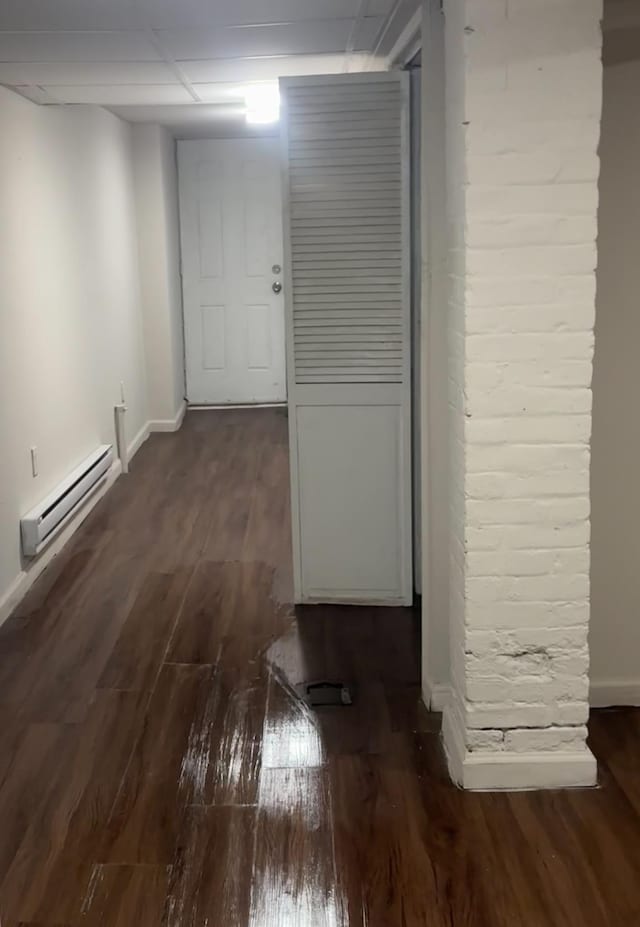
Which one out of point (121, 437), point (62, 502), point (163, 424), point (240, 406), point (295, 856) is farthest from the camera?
point (240, 406)

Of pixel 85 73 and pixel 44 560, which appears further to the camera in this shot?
pixel 44 560

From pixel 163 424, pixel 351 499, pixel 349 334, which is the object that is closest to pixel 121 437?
pixel 163 424

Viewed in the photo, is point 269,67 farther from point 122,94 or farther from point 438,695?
point 438,695

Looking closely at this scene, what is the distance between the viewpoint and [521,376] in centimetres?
231

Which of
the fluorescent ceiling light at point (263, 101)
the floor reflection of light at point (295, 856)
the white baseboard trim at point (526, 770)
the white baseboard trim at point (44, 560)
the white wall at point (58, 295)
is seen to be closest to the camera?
the floor reflection of light at point (295, 856)

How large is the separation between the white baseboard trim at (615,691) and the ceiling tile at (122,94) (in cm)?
291

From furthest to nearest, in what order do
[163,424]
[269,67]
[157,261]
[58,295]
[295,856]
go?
[163,424]
[157,261]
[58,295]
[269,67]
[295,856]

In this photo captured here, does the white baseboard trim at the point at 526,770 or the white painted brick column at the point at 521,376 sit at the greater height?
the white painted brick column at the point at 521,376

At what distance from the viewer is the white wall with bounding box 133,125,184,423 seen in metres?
6.52

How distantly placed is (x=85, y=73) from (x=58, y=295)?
1183mm

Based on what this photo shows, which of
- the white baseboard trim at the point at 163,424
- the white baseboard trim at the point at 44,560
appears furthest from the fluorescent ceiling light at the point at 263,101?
the white baseboard trim at the point at 163,424

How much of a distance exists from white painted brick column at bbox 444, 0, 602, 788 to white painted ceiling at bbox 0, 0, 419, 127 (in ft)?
1.97

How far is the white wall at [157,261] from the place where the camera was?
6516 mm

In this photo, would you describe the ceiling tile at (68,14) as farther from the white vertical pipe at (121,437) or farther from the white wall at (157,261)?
the white wall at (157,261)
